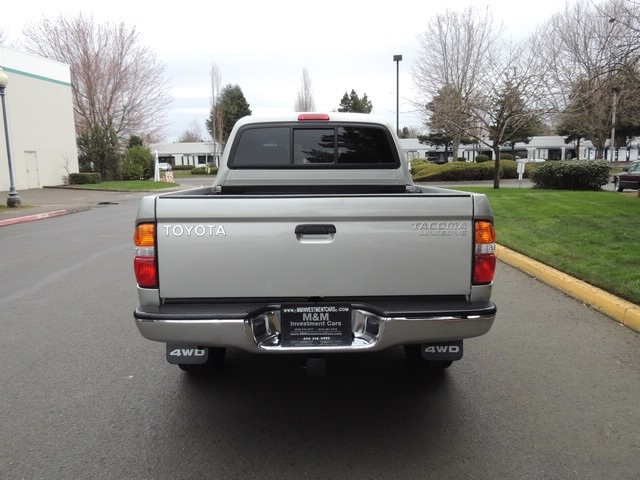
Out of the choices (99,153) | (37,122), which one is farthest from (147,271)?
(99,153)

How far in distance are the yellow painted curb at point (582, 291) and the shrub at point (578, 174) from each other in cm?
1379

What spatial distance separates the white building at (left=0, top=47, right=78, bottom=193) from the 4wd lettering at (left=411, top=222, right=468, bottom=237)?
30.0m

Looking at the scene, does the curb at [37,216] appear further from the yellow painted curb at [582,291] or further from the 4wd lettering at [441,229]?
the 4wd lettering at [441,229]

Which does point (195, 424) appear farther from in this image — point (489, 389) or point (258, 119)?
point (258, 119)

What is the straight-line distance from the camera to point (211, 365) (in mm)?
4129

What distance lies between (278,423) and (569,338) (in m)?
3.05

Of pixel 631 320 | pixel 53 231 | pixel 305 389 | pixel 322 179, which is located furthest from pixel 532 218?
pixel 53 231

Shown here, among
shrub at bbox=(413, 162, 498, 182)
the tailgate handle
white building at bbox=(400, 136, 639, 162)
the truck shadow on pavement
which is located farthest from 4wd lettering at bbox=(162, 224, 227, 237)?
white building at bbox=(400, 136, 639, 162)

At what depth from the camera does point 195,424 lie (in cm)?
338

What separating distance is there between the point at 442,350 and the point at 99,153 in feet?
123

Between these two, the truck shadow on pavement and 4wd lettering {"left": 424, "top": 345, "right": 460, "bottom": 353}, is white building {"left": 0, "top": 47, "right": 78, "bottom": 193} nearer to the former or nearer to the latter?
the truck shadow on pavement

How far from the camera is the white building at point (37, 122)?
94.5ft

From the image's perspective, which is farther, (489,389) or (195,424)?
(489,389)

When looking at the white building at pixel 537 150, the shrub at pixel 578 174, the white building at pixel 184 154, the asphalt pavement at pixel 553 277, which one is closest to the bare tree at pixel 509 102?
the shrub at pixel 578 174
